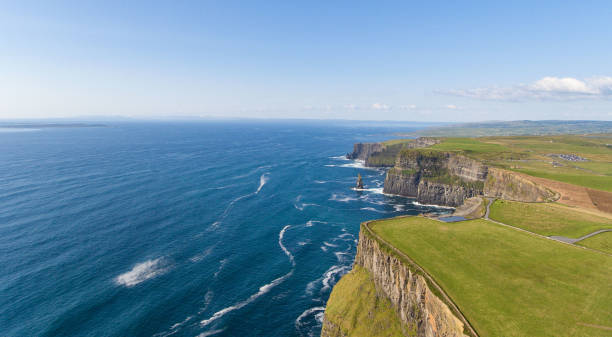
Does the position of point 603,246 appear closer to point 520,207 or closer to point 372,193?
point 520,207

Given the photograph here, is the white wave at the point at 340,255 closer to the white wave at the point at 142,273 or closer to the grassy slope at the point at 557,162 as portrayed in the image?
the white wave at the point at 142,273

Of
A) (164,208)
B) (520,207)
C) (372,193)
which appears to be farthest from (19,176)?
(520,207)

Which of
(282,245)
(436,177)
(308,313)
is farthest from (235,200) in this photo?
(436,177)

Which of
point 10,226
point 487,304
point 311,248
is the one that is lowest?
point 311,248

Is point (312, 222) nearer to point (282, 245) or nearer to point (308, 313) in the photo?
point (282, 245)

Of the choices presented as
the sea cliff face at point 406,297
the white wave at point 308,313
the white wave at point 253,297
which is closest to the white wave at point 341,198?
the white wave at point 253,297

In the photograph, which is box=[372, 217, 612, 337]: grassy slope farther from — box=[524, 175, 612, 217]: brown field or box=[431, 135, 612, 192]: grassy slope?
box=[431, 135, 612, 192]: grassy slope

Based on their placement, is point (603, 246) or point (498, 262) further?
point (603, 246)
